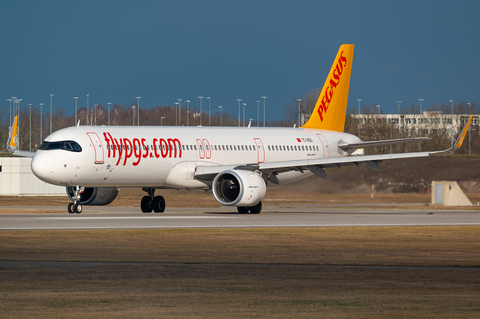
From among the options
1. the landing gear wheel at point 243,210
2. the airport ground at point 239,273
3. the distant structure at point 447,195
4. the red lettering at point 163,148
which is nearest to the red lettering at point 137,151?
the red lettering at point 163,148

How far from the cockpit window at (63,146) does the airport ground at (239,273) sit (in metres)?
9.77

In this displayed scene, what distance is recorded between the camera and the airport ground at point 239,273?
11508 mm

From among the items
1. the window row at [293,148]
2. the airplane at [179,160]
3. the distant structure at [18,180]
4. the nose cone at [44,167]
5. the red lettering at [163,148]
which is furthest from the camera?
the distant structure at [18,180]

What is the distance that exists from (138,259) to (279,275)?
4.09 metres

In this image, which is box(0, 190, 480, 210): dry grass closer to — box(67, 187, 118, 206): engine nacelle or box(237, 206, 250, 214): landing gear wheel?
box(67, 187, 118, 206): engine nacelle

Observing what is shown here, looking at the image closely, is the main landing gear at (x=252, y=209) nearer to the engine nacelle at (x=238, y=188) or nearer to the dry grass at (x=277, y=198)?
the engine nacelle at (x=238, y=188)

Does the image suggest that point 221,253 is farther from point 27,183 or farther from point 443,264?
point 27,183

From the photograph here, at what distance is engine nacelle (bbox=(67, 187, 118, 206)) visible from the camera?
39.3 metres

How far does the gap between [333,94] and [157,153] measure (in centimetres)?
1436

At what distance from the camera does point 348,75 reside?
159 feet

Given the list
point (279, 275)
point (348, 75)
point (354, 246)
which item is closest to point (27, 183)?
point (348, 75)

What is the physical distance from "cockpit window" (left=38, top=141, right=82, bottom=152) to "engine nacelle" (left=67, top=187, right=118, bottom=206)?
4005mm

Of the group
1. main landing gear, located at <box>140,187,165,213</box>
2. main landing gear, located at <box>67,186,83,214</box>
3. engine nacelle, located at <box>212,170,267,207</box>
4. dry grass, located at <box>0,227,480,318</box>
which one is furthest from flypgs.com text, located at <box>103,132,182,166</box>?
dry grass, located at <box>0,227,480,318</box>

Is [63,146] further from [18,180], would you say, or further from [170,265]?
[18,180]
